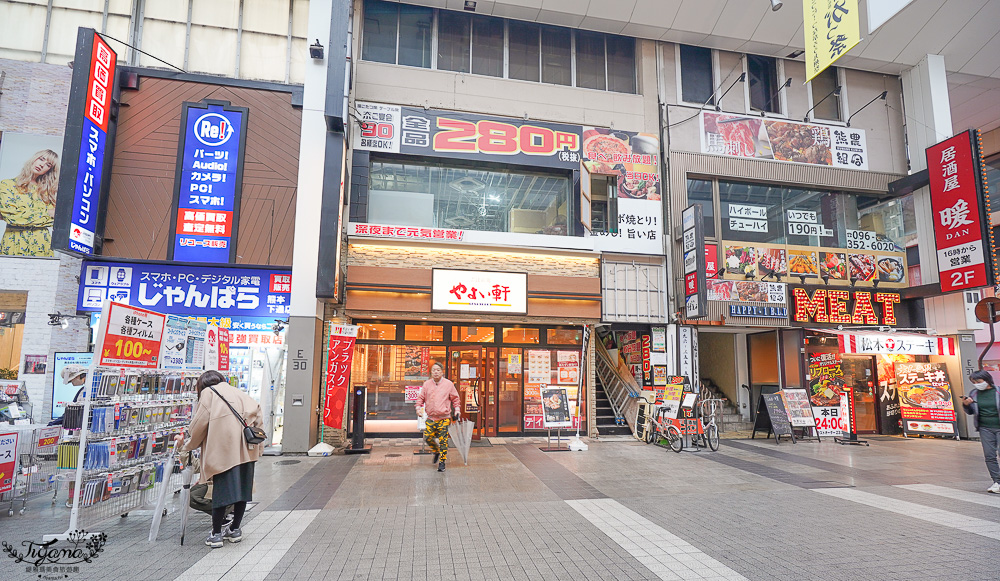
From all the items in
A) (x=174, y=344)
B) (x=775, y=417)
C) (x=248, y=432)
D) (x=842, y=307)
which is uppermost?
(x=842, y=307)

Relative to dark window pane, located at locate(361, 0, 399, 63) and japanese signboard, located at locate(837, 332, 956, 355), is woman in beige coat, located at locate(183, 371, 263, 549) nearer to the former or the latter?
dark window pane, located at locate(361, 0, 399, 63)

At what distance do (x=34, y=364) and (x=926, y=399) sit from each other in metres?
21.4

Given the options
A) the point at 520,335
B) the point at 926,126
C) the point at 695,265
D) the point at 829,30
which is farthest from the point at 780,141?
the point at 520,335

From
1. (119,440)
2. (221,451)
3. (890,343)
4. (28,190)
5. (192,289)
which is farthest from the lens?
(890,343)

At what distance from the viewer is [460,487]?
297 inches

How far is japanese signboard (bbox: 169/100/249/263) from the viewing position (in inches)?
428

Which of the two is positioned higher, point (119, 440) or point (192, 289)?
point (192, 289)

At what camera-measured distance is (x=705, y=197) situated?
14.0m

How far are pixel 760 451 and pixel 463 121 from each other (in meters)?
10.3

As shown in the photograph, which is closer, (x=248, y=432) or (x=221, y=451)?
(x=221, y=451)

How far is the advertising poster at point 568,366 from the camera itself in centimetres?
1306

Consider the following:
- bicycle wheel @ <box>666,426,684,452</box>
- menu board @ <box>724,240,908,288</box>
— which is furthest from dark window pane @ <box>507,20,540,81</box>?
bicycle wheel @ <box>666,426,684,452</box>

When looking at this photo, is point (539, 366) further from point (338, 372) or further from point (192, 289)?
point (192, 289)

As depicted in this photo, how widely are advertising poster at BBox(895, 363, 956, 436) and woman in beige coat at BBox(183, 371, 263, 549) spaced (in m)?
16.2
